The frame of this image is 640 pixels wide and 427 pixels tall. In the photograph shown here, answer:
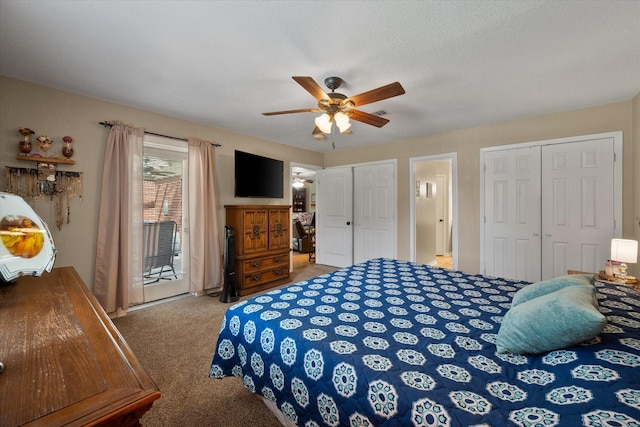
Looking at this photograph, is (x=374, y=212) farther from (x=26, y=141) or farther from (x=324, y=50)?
(x=26, y=141)

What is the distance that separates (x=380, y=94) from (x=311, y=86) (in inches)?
22.3

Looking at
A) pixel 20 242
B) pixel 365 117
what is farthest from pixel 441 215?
pixel 20 242

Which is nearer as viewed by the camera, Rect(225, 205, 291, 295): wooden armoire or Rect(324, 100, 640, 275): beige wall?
Rect(324, 100, 640, 275): beige wall

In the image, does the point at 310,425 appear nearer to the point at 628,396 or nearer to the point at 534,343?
the point at 534,343

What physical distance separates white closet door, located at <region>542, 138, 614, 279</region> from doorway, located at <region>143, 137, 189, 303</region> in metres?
4.83

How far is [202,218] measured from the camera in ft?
12.0

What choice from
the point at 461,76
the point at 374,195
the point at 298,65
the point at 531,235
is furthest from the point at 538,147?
the point at 298,65

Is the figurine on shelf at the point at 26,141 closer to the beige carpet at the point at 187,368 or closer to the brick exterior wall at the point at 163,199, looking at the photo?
the brick exterior wall at the point at 163,199

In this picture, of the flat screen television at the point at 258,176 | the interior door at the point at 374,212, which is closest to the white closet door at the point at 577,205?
the interior door at the point at 374,212

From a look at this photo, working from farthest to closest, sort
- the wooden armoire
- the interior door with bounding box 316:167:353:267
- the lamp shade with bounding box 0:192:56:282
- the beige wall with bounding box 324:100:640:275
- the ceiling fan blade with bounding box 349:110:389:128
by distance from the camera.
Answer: the interior door with bounding box 316:167:353:267 < the wooden armoire < the beige wall with bounding box 324:100:640:275 < the ceiling fan blade with bounding box 349:110:389:128 < the lamp shade with bounding box 0:192:56:282

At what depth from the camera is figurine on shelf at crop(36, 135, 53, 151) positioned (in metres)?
2.57

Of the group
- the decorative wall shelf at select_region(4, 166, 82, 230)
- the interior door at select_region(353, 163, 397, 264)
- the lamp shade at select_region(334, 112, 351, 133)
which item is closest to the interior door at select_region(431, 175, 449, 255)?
the interior door at select_region(353, 163, 397, 264)

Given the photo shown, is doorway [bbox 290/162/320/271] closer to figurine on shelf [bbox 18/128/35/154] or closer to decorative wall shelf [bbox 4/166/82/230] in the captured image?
decorative wall shelf [bbox 4/166/82/230]

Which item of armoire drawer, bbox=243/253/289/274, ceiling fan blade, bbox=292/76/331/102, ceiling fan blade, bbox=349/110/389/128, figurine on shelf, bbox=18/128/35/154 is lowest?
armoire drawer, bbox=243/253/289/274
